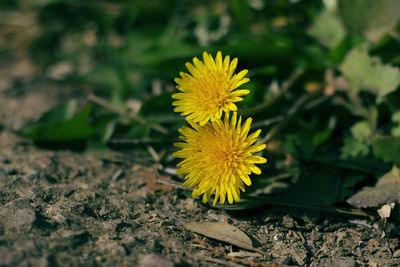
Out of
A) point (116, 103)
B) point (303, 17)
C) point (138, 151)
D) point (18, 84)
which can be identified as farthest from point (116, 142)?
point (303, 17)

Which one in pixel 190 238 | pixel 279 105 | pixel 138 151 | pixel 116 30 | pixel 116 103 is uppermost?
pixel 116 30

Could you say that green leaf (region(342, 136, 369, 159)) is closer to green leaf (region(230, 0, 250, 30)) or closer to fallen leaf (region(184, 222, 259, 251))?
fallen leaf (region(184, 222, 259, 251))

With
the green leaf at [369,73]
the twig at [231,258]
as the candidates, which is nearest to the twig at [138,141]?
the twig at [231,258]

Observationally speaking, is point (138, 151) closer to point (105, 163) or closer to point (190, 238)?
point (105, 163)

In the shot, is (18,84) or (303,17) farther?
(18,84)

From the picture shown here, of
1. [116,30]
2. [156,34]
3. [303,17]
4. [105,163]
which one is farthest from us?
[116,30]

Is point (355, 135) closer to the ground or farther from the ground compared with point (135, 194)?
farther from the ground

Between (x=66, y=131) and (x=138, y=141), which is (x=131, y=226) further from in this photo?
(x=66, y=131)
